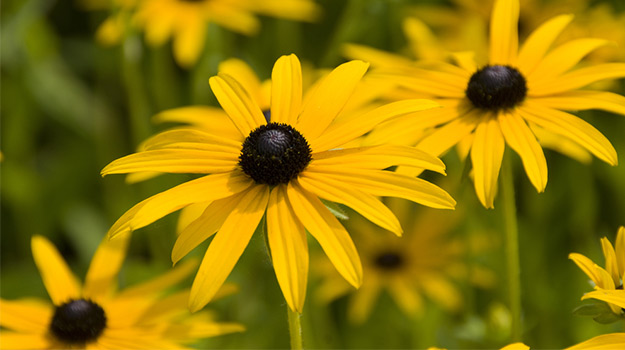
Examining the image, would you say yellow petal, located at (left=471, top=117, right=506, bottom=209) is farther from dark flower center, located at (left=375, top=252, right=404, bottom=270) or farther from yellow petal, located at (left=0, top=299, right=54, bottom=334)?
dark flower center, located at (left=375, top=252, right=404, bottom=270)

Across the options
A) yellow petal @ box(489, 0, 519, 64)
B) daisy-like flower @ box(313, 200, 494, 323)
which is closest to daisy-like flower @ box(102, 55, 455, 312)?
yellow petal @ box(489, 0, 519, 64)

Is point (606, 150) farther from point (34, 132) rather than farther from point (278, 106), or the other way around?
point (34, 132)

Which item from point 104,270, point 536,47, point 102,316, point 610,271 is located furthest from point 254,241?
point 610,271

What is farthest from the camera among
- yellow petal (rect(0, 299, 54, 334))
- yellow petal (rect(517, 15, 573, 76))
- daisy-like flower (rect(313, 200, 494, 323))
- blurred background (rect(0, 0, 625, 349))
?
daisy-like flower (rect(313, 200, 494, 323))

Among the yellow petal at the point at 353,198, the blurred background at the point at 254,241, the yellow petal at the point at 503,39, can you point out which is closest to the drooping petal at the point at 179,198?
Answer: the yellow petal at the point at 353,198

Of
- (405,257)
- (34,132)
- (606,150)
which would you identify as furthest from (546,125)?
(34,132)

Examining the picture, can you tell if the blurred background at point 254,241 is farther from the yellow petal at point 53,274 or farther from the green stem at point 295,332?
the green stem at point 295,332
